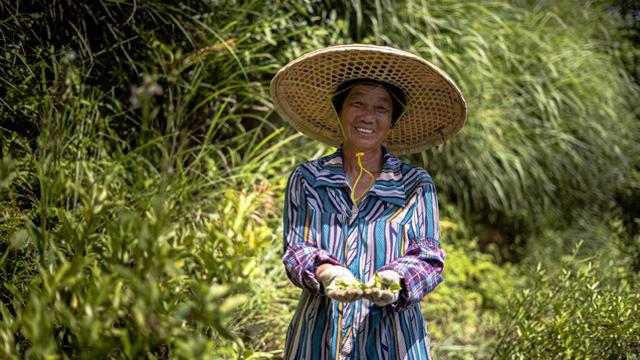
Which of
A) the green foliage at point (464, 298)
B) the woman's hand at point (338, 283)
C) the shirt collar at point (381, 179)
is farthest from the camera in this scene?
the green foliage at point (464, 298)

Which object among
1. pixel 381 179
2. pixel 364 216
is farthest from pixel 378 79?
pixel 364 216

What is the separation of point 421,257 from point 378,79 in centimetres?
58

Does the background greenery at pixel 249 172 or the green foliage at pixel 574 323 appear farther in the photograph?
the green foliage at pixel 574 323

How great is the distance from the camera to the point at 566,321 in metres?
2.81

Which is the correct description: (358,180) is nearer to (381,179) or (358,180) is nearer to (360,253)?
(381,179)

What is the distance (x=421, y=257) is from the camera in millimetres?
1948

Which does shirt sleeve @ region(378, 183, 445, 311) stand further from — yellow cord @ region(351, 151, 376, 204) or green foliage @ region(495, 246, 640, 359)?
green foliage @ region(495, 246, 640, 359)

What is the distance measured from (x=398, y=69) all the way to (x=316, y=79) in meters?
0.29

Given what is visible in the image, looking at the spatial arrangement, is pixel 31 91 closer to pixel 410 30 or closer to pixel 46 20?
pixel 46 20

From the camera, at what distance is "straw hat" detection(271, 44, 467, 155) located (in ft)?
6.93

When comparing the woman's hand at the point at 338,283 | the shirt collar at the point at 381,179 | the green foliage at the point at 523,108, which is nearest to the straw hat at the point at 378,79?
the shirt collar at the point at 381,179

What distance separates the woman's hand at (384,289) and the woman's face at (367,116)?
460mm

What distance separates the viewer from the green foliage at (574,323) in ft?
8.52

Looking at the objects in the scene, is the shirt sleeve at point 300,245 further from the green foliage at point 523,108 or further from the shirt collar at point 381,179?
the green foliage at point 523,108
